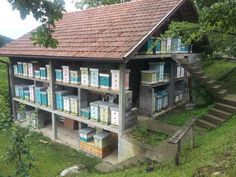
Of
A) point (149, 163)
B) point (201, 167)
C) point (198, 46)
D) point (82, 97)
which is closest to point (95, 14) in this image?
point (82, 97)

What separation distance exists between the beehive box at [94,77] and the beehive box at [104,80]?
0.15 meters

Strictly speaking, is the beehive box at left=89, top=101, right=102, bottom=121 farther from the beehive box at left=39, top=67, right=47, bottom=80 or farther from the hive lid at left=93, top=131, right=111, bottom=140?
the beehive box at left=39, top=67, right=47, bottom=80

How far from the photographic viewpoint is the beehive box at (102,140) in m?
10.1

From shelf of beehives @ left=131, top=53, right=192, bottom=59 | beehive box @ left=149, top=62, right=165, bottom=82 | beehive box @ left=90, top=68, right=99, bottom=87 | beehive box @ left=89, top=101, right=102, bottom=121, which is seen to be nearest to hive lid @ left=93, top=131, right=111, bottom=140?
beehive box @ left=89, top=101, right=102, bottom=121

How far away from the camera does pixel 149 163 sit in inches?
Result: 290

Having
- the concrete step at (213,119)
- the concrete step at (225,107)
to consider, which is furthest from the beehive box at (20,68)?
the concrete step at (225,107)

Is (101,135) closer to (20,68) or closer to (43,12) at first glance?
(20,68)

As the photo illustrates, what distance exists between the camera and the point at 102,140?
33.0 feet

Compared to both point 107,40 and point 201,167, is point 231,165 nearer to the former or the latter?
point 201,167

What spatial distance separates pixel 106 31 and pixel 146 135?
14.4 feet

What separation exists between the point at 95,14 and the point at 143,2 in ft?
8.57

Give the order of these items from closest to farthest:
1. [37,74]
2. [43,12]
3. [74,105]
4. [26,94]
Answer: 1. [43,12]
2. [74,105]
3. [37,74]
4. [26,94]

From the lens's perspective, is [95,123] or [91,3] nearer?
[95,123]

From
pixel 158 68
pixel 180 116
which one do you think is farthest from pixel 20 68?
pixel 180 116
